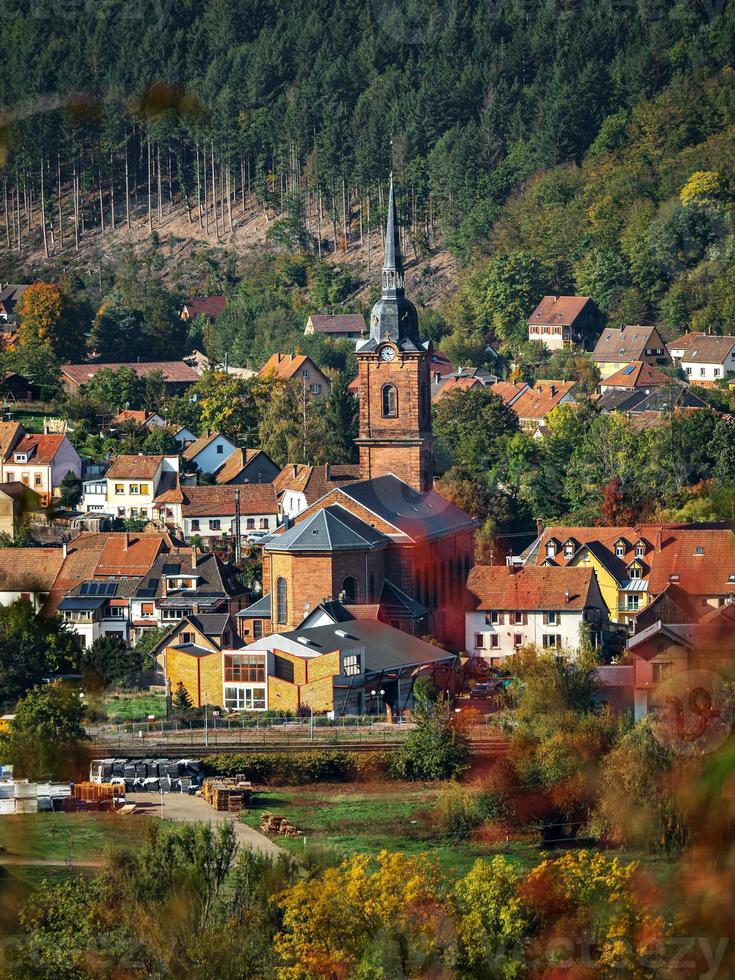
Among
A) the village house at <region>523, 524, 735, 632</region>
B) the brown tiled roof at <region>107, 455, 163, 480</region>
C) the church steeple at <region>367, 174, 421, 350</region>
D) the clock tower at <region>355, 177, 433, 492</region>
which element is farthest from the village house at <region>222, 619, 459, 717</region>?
the brown tiled roof at <region>107, 455, 163, 480</region>

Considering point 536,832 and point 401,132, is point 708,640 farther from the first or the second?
point 401,132

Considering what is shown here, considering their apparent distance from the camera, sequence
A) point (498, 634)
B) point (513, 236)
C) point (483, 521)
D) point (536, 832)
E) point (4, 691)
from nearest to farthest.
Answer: point (536, 832) → point (4, 691) → point (498, 634) → point (483, 521) → point (513, 236)

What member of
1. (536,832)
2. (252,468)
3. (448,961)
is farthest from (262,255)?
(448,961)

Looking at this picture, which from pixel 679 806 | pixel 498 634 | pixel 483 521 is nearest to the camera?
pixel 679 806

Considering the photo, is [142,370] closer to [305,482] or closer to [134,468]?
[134,468]

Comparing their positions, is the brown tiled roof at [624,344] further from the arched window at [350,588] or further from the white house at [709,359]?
the arched window at [350,588]

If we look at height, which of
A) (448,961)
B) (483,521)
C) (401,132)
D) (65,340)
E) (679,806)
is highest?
(401,132)

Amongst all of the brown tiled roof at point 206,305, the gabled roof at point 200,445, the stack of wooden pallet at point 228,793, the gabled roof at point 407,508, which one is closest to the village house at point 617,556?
the gabled roof at point 407,508
